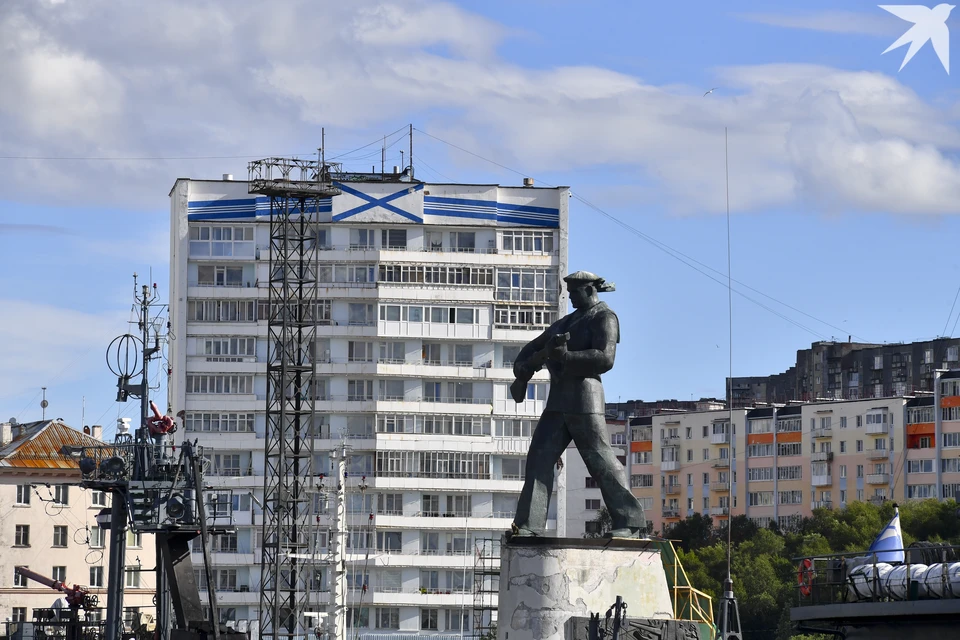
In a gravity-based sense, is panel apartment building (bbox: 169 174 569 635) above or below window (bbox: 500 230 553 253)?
below

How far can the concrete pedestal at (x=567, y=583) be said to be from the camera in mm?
25422

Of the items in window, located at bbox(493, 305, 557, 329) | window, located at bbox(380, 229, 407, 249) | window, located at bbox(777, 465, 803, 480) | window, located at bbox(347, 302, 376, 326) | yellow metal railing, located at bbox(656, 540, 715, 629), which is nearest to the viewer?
yellow metal railing, located at bbox(656, 540, 715, 629)

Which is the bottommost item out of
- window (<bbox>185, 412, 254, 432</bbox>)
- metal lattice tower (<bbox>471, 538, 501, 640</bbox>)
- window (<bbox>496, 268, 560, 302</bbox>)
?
metal lattice tower (<bbox>471, 538, 501, 640</bbox>)

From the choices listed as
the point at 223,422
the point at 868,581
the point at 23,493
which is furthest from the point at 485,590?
the point at 868,581

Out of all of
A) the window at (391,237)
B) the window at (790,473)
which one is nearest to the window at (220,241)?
the window at (391,237)

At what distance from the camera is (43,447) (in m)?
90.8

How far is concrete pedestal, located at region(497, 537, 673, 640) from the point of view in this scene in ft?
83.4

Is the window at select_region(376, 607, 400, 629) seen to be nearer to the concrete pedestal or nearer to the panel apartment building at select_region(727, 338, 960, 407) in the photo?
the panel apartment building at select_region(727, 338, 960, 407)

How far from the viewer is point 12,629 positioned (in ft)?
252

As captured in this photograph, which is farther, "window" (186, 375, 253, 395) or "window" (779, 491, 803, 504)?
"window" (779, 491, 803, 504)

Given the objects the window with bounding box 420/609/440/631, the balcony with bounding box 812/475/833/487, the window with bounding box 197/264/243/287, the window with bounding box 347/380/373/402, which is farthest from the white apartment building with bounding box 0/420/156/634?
the balcony with bounding box 812/475/833/487

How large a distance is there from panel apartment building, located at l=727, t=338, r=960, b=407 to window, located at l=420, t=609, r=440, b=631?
57.8 meters

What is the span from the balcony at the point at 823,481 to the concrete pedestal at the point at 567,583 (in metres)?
108

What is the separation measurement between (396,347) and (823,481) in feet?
160
